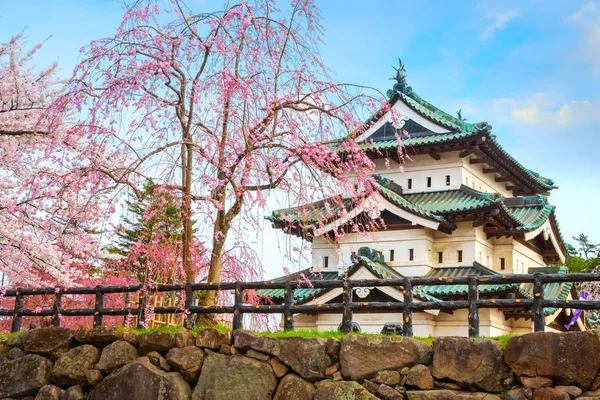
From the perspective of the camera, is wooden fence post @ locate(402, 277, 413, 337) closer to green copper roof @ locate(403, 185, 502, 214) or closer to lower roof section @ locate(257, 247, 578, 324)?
lower roof section @ locate(257, 247, 578, 324)

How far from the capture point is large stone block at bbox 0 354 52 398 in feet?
39.1

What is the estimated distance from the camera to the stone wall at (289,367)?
874 centimetres

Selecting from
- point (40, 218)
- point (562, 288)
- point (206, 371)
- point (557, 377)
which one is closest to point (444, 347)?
point (557, 377)

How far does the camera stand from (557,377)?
868 cm

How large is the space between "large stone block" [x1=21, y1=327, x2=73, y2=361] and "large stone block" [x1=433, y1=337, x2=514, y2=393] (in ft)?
21.4

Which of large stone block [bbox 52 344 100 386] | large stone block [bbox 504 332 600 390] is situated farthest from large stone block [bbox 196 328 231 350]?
large stone block [bbox 504 332 600 390]

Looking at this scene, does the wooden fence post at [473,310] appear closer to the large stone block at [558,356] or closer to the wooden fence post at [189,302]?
the large stone block at [558,356]

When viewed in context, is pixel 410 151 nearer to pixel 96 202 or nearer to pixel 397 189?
pixel 397 189

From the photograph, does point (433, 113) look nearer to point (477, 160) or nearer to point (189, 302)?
point (477, 160)

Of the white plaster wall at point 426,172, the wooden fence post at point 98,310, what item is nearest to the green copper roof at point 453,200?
the white plaster wall at point 426,172

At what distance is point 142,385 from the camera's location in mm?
10797

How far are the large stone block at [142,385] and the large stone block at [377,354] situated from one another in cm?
271

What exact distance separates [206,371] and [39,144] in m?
7.50

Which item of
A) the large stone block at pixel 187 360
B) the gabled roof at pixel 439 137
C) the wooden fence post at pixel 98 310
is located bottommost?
the large stone block at pixel 187 360
